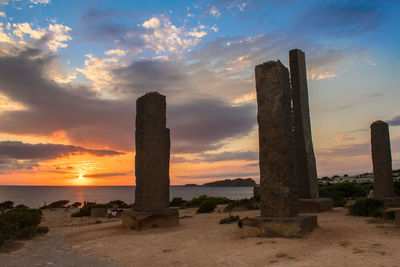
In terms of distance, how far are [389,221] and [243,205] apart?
318 inches

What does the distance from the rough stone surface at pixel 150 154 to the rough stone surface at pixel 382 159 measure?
31.7ft

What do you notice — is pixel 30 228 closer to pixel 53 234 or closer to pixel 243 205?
pixel 53 234

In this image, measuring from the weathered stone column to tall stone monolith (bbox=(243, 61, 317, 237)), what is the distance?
4429mm

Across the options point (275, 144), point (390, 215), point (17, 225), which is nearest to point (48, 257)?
point (17, 225)

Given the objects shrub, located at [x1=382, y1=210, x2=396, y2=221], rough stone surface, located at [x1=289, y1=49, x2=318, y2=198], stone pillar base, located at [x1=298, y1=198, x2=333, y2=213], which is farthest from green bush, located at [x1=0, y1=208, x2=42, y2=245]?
shrub, located at [x1=382, y1=210, x2=396, y2=221]

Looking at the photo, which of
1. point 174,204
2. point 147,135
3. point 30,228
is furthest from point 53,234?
point 174,204

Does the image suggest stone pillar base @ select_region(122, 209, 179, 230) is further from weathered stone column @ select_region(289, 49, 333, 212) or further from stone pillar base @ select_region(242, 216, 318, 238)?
weathered stone column @ select_region(289, 49, 333, 212)

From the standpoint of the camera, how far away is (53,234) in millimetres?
11375

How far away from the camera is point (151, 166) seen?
1091cm

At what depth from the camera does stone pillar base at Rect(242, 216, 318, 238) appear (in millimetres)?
7395

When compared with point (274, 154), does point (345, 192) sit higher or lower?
lower

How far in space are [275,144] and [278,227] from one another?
6.21ft

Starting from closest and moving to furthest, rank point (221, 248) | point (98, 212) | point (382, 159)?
point (221, 248) → point (382, 159) → point (98, 212)

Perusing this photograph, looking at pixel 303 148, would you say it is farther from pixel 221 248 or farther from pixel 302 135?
pixel 221 248
